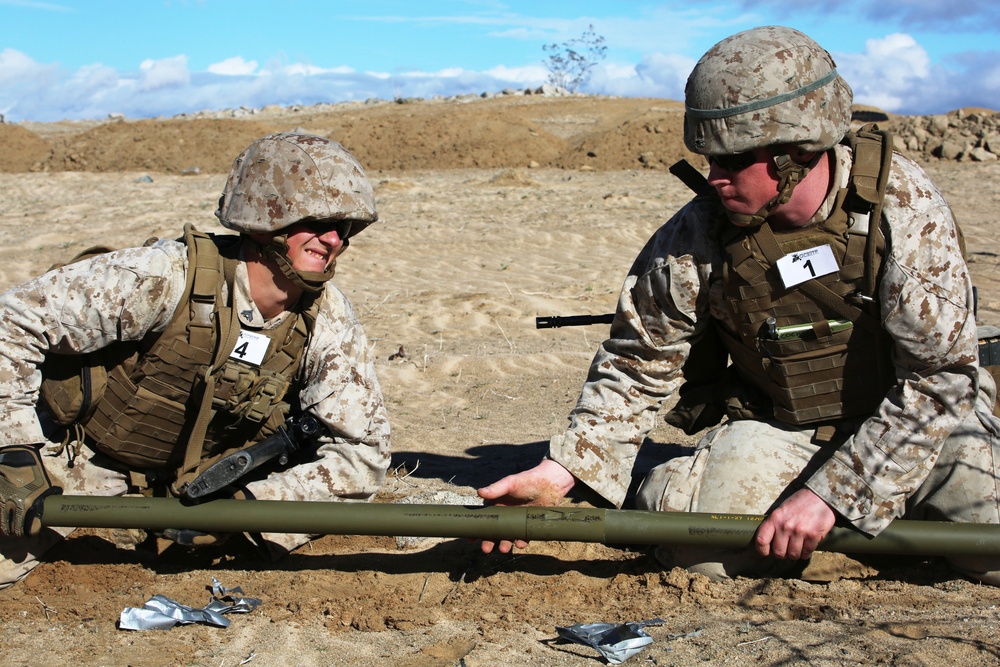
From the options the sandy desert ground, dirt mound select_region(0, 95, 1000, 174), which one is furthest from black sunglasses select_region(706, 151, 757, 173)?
dirt mound select_region(0, 95, 1000, 174)

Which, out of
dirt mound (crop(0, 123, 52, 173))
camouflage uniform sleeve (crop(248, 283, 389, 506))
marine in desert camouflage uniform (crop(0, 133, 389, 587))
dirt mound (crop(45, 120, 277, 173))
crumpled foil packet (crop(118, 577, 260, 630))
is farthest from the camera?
dirt mound (crop(0, 123, 52, 173))

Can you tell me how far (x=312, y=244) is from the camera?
12.1ft

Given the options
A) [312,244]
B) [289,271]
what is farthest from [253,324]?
[312,244]

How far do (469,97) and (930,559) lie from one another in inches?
1268

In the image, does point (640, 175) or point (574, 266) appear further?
point (640, 175)

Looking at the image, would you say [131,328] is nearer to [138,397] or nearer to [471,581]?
[138,397]

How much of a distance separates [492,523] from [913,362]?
Answer: 1411 millimetres

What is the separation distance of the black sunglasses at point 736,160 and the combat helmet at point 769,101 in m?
0.04

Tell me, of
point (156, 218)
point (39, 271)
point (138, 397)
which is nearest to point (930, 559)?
point (138, 397)

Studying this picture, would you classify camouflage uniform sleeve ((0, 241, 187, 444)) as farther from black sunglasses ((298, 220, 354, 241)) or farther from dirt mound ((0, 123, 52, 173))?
dirt mound ((0, 123, 52, 173))

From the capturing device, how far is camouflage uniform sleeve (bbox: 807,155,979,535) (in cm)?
316

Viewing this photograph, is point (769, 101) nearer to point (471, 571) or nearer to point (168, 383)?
point (471, 571)

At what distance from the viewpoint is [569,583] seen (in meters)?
3.67

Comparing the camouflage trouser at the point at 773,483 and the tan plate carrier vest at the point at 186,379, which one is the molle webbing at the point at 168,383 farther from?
the camouflage trouser at the point at 773,483
